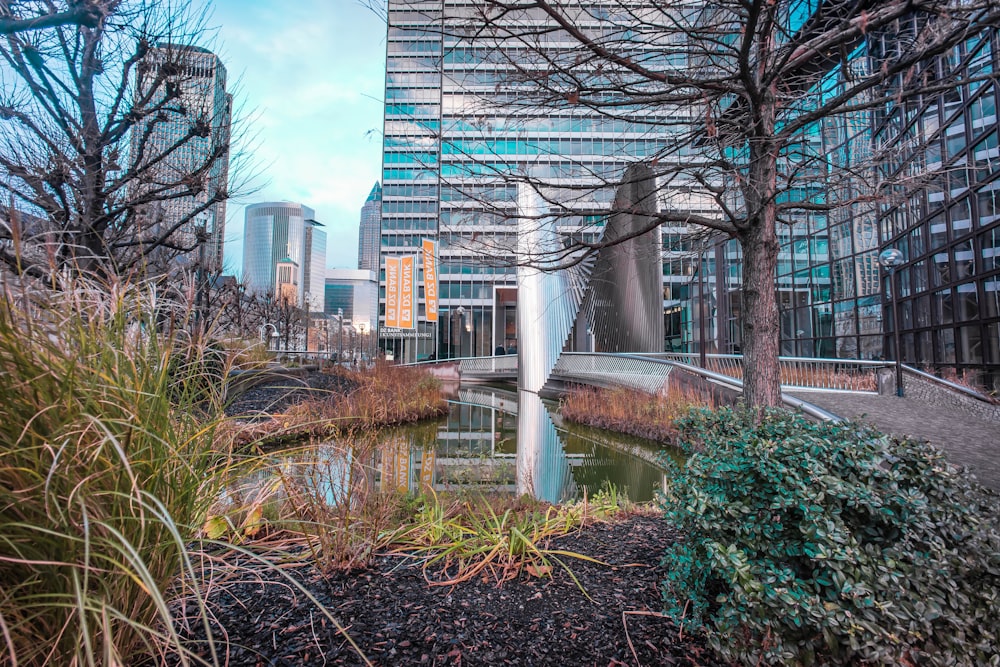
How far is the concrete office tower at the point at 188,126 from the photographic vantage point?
22.1 feet

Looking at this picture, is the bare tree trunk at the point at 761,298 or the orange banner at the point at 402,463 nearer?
the bare tree trunk at the point at 761,298

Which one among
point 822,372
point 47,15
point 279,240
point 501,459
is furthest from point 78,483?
point 279,240

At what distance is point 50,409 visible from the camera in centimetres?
130

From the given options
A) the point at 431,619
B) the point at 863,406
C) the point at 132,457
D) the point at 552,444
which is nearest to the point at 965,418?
the point at 863,406

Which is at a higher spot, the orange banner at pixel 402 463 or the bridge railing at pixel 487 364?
the bridge railing at pixel 487 364

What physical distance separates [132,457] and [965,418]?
35.8 ft

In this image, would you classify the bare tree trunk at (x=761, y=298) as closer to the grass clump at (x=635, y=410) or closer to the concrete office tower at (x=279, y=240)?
the grass clump at (x=635, y=410)

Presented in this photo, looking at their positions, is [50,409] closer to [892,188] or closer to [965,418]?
[892,188]

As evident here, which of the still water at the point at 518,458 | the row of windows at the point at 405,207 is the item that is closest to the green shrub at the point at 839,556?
the still water at the point at 518,458

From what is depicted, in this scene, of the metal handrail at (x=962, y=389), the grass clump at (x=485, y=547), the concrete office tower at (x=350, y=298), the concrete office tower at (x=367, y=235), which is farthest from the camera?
the concrete office tower at (x=350, y=298)

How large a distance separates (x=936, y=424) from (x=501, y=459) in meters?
6.44

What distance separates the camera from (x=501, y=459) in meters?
6.38

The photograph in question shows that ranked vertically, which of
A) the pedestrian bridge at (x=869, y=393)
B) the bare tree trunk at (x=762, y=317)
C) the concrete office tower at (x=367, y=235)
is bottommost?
the pedestrian bridge at (x=869, y=393)

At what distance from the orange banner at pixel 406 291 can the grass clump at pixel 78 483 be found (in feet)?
79.5
